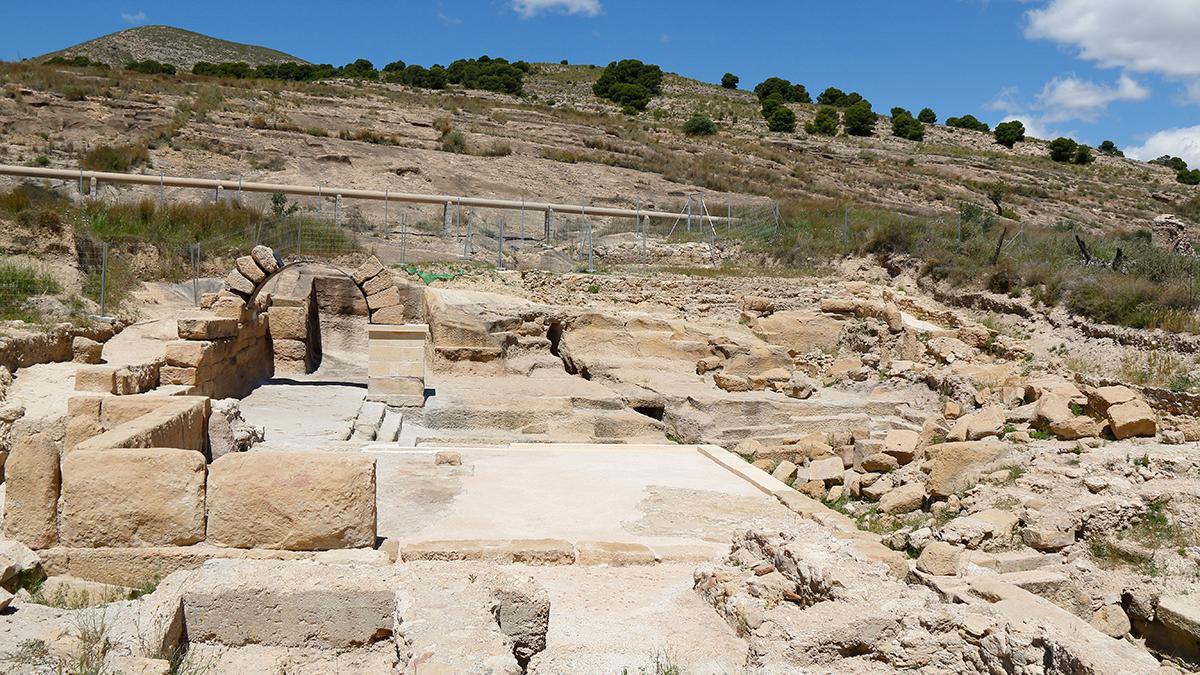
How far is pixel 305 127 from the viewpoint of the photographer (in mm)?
34812

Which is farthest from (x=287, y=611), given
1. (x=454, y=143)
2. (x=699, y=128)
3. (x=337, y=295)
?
(x=699, y=128)

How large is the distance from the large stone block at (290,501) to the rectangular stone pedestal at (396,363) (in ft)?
25.7

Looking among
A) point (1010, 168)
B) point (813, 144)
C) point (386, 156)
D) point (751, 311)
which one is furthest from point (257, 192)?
point (1010, 168)

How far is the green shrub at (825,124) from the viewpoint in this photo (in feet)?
170

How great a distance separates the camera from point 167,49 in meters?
73.9

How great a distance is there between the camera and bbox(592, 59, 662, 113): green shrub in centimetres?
5810

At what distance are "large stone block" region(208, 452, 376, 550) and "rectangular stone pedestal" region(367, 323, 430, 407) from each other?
309 inches

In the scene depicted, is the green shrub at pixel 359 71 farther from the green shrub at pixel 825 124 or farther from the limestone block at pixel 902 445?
the limestone block at pixel 902 445

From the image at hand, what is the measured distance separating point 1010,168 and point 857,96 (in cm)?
2371

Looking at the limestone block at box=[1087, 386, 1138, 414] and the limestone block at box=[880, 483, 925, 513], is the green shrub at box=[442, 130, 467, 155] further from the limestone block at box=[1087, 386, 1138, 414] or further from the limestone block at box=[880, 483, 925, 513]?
the limestone block at box=[880, 483, 925, 513]

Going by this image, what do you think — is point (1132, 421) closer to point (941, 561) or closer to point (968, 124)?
point (941, 561)

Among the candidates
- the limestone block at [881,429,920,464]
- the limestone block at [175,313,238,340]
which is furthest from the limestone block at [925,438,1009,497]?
the limestone block at [175,313,238,340]

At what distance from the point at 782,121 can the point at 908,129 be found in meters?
8.72

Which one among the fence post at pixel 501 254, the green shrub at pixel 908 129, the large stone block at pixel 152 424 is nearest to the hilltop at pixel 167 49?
the green shrub at pixel 908 129
